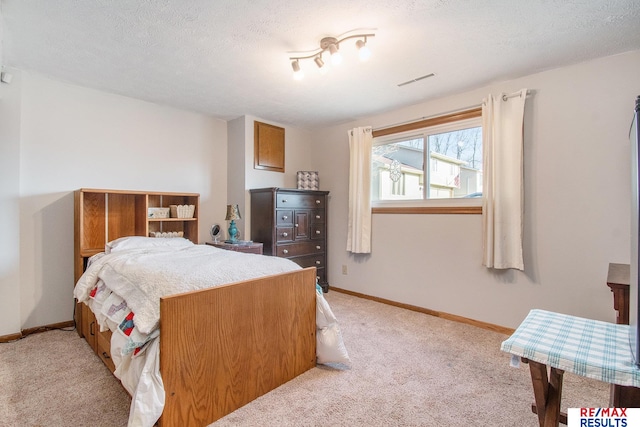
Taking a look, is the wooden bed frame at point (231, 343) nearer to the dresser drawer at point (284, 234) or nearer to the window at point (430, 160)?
the dresser drawer at point (284, 234)

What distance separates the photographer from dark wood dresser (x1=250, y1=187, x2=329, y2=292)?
364 cm

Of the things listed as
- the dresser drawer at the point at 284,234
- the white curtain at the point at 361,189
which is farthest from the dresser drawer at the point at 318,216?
the white curtain at the point at 361,189

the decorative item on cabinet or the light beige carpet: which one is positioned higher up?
the decorative item on cabinet

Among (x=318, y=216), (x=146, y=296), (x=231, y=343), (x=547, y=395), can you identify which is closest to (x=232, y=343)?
(x=231, y=343)

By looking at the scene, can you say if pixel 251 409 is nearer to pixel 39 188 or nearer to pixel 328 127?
pixel 39 188

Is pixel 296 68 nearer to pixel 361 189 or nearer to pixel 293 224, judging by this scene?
pixel 361 189

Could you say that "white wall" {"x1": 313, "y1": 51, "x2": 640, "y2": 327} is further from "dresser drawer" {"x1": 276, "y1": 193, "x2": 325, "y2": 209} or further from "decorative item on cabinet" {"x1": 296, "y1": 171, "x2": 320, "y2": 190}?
"decorative item on cabinet" {"x1": 296, "y1": 171, "x2": 320, "y2": 190}

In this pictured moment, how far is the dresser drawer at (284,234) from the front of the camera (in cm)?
367

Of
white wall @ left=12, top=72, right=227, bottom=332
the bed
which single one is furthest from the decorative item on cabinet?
the bed

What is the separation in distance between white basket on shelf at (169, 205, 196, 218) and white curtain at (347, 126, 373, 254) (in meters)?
1.88

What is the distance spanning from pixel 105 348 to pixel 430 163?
129 inches

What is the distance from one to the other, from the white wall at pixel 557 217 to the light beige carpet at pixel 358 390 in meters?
0.56

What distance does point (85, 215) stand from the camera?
2908 mm

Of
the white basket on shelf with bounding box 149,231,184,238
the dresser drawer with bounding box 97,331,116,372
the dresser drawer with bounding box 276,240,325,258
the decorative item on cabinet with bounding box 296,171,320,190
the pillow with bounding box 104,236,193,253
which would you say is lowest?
the dresser drawer with bounding box 97,331,116,372
